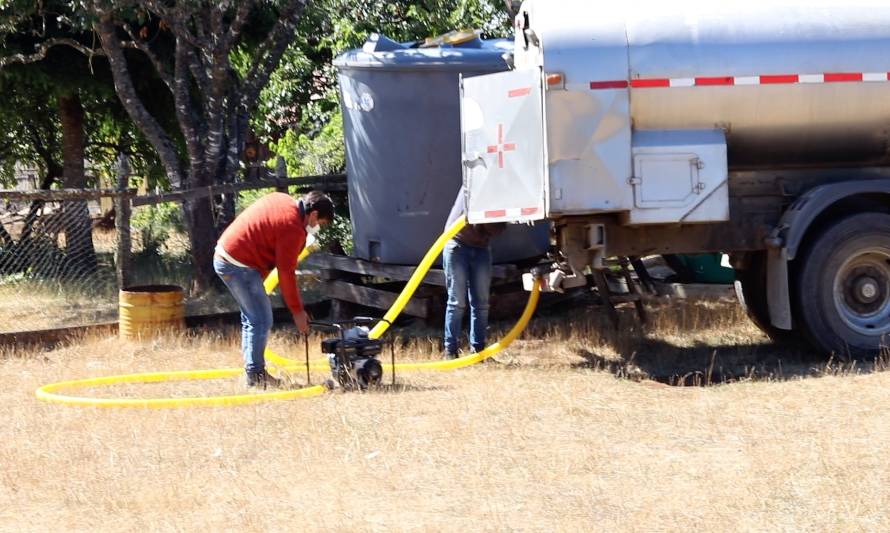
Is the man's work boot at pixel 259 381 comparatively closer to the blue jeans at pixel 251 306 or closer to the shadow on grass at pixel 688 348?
the blue jeans at pixel 251 306

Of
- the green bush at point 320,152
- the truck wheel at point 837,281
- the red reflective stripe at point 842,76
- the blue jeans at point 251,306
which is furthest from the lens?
the green bush at point 320,152

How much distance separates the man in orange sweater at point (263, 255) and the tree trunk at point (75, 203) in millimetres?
6825

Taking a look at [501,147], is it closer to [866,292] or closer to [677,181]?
[677,181]

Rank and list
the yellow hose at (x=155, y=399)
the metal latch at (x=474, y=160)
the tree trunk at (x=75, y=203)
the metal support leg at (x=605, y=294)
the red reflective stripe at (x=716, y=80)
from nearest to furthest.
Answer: the yellow hose at (x=155, y=399)
the red reflective stripe at (x=716, y=80)
the metal latch at (x=474, y=160)
the metal support leg at (x=605, y=294)
the tree trunk at (x=75, y=203)

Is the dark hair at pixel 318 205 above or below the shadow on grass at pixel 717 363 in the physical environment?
above

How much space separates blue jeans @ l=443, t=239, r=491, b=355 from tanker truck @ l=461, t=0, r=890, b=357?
1.53 feet

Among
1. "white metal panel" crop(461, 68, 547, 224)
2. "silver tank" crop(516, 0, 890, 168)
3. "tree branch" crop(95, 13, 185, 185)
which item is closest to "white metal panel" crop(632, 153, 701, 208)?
"silver tank" crop(516, 0, 890, 168)

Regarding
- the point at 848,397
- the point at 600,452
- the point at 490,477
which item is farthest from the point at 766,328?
the point at 490,477

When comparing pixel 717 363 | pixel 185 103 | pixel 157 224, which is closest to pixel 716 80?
pixel 717 363

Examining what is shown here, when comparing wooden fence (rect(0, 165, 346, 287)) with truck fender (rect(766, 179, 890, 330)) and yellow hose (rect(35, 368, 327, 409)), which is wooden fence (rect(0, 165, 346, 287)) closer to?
yellow hose (rect(35, 368, 327, 409))

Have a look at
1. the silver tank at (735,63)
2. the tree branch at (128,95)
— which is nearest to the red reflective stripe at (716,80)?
the silver tank at (735,63)

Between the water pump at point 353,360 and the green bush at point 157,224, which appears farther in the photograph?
the green bush at point 157,224

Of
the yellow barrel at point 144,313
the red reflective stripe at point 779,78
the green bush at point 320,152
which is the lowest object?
the yellow barrel at point 144,313

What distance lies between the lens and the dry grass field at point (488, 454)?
5980mm
